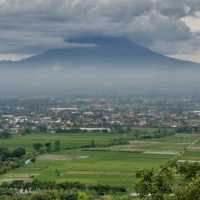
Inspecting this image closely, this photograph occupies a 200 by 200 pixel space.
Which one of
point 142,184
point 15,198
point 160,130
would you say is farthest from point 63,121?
point 142,184

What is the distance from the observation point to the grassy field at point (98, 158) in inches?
1674

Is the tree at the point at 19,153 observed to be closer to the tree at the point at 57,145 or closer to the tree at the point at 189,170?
the tree at the point at 57,145

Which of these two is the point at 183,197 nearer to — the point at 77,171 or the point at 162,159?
the point at 77,171

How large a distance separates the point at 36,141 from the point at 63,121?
25.3 meters

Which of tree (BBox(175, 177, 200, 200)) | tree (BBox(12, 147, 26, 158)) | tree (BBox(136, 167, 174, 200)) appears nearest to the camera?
tree (BBox(175, 177, 200, 200))

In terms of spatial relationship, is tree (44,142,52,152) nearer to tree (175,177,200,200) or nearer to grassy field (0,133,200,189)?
grassy field (0,133,200,189)

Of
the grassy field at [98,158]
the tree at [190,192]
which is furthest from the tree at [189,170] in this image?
the grassy field at [98,158]

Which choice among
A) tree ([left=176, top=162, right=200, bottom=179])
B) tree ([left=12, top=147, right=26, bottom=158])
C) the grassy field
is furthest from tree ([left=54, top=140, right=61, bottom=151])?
tree ([left=176, top=162, right=200, bottom=179])

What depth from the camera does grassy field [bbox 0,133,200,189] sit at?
42.5 metres

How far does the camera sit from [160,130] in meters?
73.8

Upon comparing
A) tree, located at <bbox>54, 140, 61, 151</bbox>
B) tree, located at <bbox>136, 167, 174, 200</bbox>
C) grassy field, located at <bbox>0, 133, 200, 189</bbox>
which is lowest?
grassy field, located at <bbox>0, 133, 200, 189</bbox>

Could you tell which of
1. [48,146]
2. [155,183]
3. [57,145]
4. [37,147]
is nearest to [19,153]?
[37,147]

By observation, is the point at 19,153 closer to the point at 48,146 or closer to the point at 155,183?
the point at 48,146

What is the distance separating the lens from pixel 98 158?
166 ft
